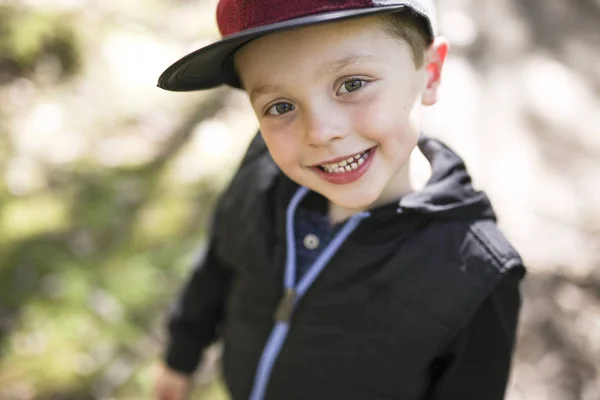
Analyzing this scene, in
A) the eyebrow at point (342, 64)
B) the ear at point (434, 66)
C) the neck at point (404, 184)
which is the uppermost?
the eyebrow at point (342, 64)

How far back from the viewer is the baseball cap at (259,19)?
102 centimetres

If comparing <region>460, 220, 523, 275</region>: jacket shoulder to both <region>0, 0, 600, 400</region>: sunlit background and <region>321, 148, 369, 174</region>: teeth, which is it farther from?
<region>0, 0, 600, 400</region>: sunlit background

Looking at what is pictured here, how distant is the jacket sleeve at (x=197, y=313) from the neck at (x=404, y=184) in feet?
1.40

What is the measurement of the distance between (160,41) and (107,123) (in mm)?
783

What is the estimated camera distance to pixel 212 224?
1.69 m

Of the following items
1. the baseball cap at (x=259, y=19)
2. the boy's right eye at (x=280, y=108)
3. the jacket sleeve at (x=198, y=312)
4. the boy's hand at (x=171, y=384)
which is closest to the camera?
the baseball cap at (x=259, y=19)

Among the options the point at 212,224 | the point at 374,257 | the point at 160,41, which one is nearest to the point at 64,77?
the point at 160,41

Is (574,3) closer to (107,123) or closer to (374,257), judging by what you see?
(107,123)

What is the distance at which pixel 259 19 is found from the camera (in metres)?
1.07

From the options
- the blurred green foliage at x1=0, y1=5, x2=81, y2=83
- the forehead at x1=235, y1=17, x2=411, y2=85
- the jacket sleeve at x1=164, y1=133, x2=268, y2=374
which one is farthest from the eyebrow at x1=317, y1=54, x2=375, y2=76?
the blurred green foliage at x1=0, y1=5, x2=81, y2=83

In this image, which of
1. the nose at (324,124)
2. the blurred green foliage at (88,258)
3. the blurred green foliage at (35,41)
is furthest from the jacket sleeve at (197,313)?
the blurred green foliage at (35,41)

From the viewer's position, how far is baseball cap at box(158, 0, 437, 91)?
1.02 m

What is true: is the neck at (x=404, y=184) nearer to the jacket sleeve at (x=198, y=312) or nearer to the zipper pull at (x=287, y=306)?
the zipper pull at (x=287, y=306)

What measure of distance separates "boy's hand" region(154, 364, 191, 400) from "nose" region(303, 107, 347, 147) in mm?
1049
